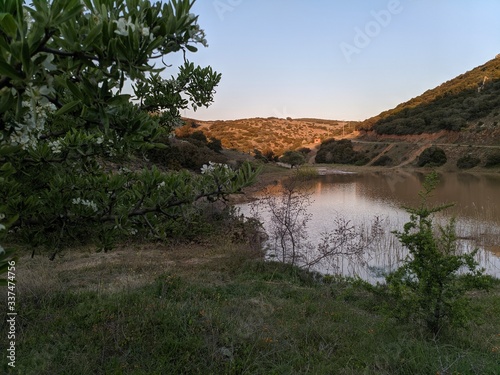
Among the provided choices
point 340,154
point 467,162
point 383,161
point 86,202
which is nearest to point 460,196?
point 467,162

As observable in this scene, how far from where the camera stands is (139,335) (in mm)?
4402

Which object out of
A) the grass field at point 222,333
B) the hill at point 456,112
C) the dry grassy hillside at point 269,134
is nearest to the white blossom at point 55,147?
the grass field at point 222,333

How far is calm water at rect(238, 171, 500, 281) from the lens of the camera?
1120 centimetres

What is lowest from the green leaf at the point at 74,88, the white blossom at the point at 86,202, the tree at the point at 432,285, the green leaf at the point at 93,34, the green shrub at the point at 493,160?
the tree at the point at 432,285

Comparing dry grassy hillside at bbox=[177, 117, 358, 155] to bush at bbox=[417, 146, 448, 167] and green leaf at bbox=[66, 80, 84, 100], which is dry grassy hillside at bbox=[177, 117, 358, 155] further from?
green leaf at bbox=[66, 80, 84, 100]

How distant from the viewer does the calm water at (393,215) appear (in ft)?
36.8

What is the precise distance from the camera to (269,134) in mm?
90562

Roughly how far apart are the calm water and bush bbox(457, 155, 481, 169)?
13748 millimetres

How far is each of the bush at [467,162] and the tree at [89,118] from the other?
45646 mm

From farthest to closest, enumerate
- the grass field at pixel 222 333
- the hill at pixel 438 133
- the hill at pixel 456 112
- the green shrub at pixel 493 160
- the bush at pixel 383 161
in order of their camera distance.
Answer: the bush at pixel 383 161 < the hill at pixel 456 112 < the hill at pixel 438 133 < the green shrub at pixel 493 160 < the grass field at pixel 222 333

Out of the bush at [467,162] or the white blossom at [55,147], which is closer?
the white blossom at [55,147]

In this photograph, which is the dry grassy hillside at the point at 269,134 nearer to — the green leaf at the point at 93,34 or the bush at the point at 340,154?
the bush at the point at 340,154

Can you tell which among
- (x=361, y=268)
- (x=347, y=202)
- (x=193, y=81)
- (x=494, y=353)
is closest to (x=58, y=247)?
(x=193, y=81)

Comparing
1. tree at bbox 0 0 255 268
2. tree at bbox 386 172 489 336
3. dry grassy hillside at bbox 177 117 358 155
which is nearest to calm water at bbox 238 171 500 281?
tree at bbox 386 172 489 336
